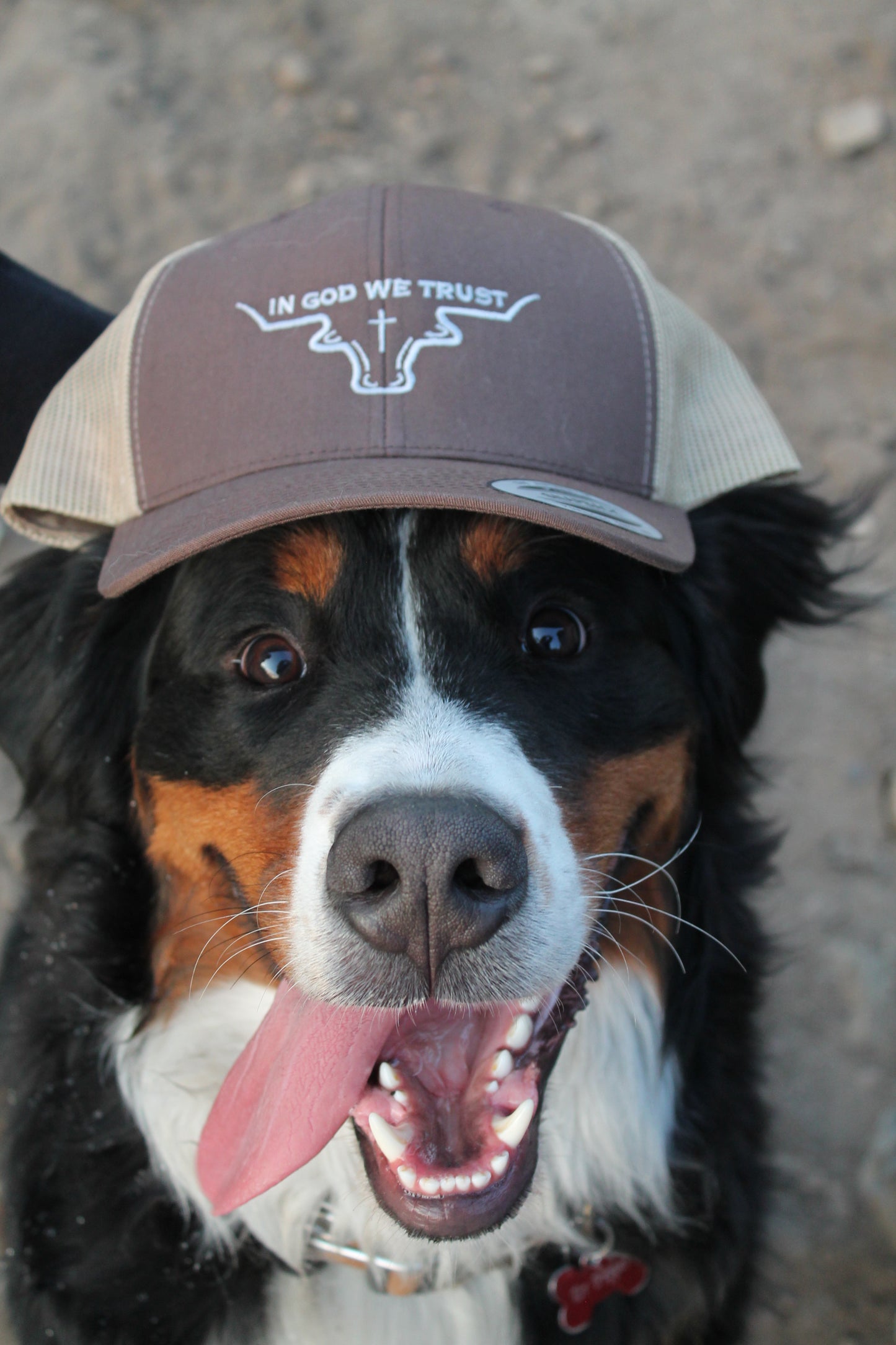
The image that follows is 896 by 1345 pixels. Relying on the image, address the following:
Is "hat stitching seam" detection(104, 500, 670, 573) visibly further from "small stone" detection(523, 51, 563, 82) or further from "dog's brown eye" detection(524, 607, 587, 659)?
"small stone" detection(523, 51, 563, 82)

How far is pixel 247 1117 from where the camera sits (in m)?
2.02

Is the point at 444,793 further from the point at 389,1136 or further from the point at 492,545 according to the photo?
the point at 389,1136

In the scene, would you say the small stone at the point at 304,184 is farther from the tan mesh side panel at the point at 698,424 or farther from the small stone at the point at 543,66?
the tan mesh side panel at the point at 698,424

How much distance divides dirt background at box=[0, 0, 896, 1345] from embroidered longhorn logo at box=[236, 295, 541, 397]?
2.41 meters

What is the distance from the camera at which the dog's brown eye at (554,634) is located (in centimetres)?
198

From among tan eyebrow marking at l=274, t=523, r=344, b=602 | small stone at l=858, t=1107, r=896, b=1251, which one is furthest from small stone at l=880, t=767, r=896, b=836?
tan eyebrow marking at l=274, t=523, r=344, b=602

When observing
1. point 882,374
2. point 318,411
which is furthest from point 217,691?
point 882,374

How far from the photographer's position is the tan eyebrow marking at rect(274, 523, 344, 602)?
1884mm

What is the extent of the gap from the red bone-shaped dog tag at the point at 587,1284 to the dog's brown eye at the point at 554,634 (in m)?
1.19

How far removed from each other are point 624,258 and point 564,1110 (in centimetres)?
154

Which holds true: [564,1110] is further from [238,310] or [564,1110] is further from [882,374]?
[882,374]

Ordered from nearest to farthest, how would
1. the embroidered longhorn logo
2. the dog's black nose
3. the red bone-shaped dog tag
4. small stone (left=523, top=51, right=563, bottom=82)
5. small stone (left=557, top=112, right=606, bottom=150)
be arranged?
the dog's black nose < the embroidered longhorn logo < the red bone-shaped dog tag < small stone (left=557, top=112, right=606, bottom=150) < small stone (left=523, top=51, right=563, bottom=82)

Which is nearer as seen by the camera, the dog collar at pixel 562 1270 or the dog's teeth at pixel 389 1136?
the dog's teeth at pixel 389 1136

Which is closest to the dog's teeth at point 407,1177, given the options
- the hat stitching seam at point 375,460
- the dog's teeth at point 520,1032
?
the dog's teeth at point 520,1032
